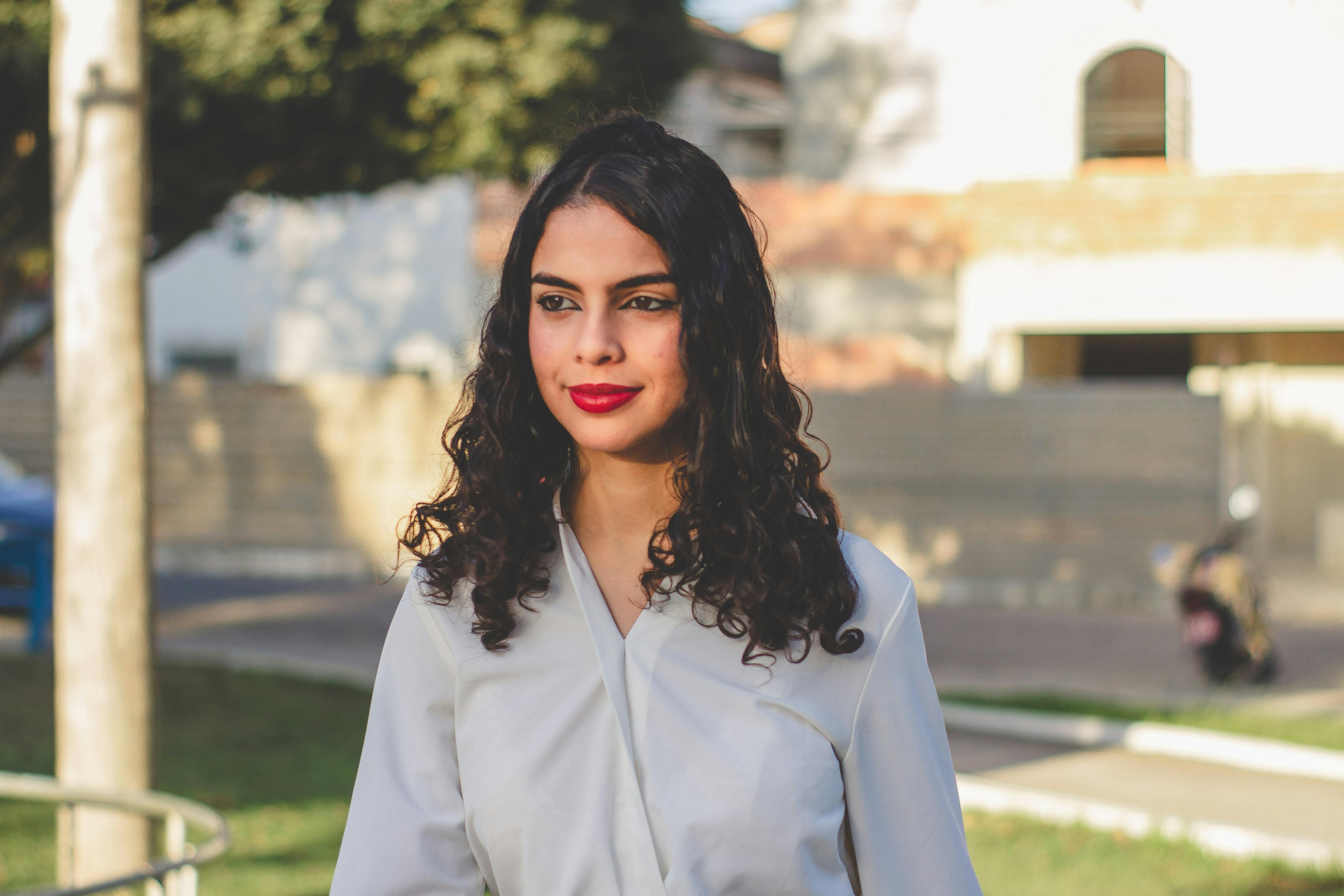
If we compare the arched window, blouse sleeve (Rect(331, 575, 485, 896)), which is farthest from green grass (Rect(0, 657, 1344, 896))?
the arched window

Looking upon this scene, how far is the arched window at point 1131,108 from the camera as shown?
58.7ft

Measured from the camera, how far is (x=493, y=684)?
1.82m

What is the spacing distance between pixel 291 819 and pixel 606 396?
503 cm

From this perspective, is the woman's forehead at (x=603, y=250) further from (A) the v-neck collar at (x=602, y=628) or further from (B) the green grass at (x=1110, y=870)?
(B) the green grass at (x=1110, y=870)

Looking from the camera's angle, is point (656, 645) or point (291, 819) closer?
point (656, 645)

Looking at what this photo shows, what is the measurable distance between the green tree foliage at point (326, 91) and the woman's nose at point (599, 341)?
7.09 m

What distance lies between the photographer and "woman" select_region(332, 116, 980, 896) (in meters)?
1.74

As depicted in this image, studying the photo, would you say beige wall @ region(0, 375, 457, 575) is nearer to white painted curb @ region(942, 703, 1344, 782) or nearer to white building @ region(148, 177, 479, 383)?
white building @ region(148, 177, 479, 383)

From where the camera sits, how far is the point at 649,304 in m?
1.84

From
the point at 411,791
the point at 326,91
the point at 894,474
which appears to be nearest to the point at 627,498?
the point at 411,791

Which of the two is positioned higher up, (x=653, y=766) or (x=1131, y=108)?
(x=1131, y=108)

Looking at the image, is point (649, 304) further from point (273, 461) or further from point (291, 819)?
point (273, 461)

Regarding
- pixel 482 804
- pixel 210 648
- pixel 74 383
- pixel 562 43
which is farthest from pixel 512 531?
pixel 210 648

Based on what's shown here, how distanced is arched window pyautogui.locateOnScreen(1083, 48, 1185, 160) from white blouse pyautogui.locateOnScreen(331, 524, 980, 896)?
17.1 m
